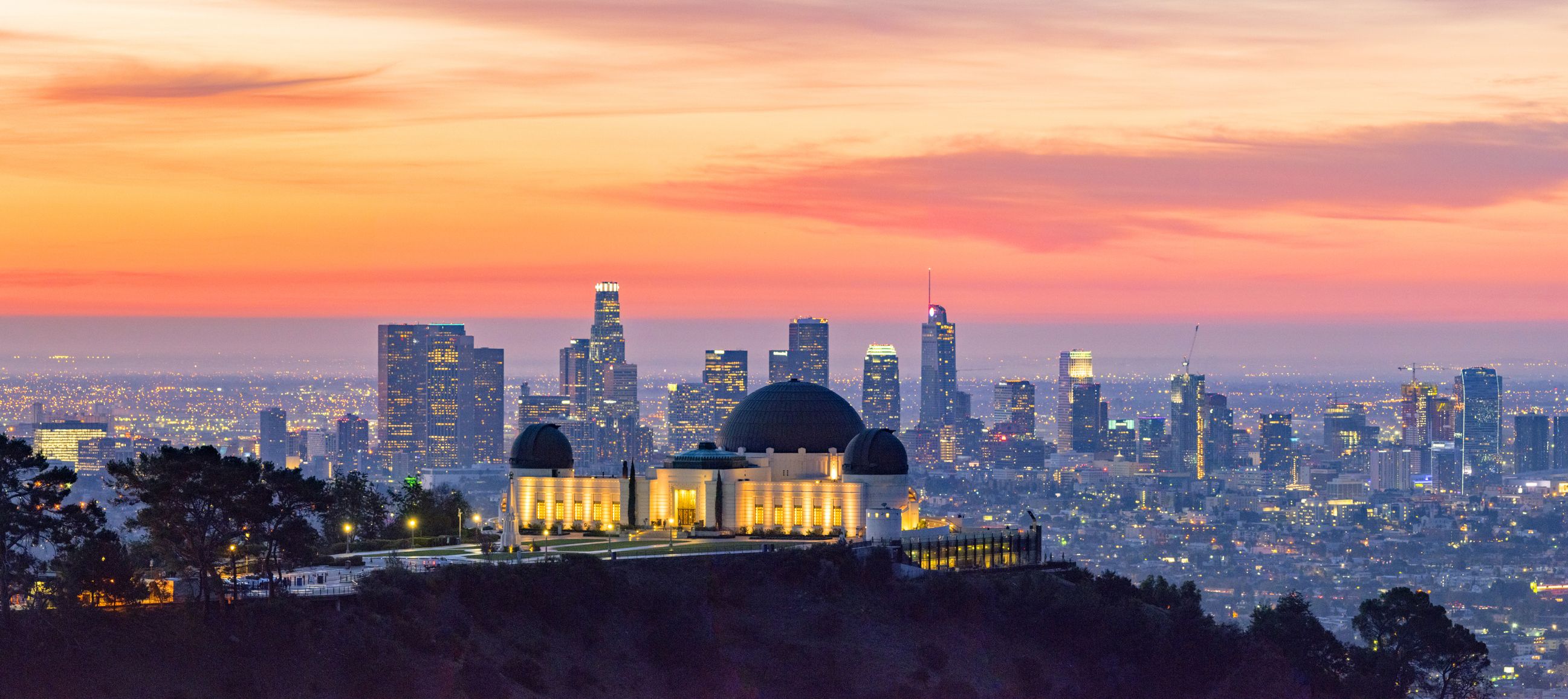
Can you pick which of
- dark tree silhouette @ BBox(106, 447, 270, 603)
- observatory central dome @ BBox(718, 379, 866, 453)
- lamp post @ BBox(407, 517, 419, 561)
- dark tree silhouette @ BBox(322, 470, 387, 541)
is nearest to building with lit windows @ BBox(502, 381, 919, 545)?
observatory central dome @ BBox(718, 379, 866, 453)

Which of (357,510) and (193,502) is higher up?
(193,502)

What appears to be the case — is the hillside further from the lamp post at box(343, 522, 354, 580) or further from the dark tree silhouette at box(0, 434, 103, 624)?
the lamp post at box(343, 522, 354, 580)

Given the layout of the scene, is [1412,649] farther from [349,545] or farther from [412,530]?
[349,545]

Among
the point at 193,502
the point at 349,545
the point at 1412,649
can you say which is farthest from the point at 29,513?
the point at 1412,649

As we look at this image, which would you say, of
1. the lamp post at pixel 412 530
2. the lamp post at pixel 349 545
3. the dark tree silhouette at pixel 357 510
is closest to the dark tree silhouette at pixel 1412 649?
the lamp post at pixel 412 530

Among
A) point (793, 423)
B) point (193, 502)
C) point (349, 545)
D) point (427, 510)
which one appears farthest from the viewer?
point (793, 423)

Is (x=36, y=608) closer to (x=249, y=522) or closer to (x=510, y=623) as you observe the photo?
(x=249, y=522)
